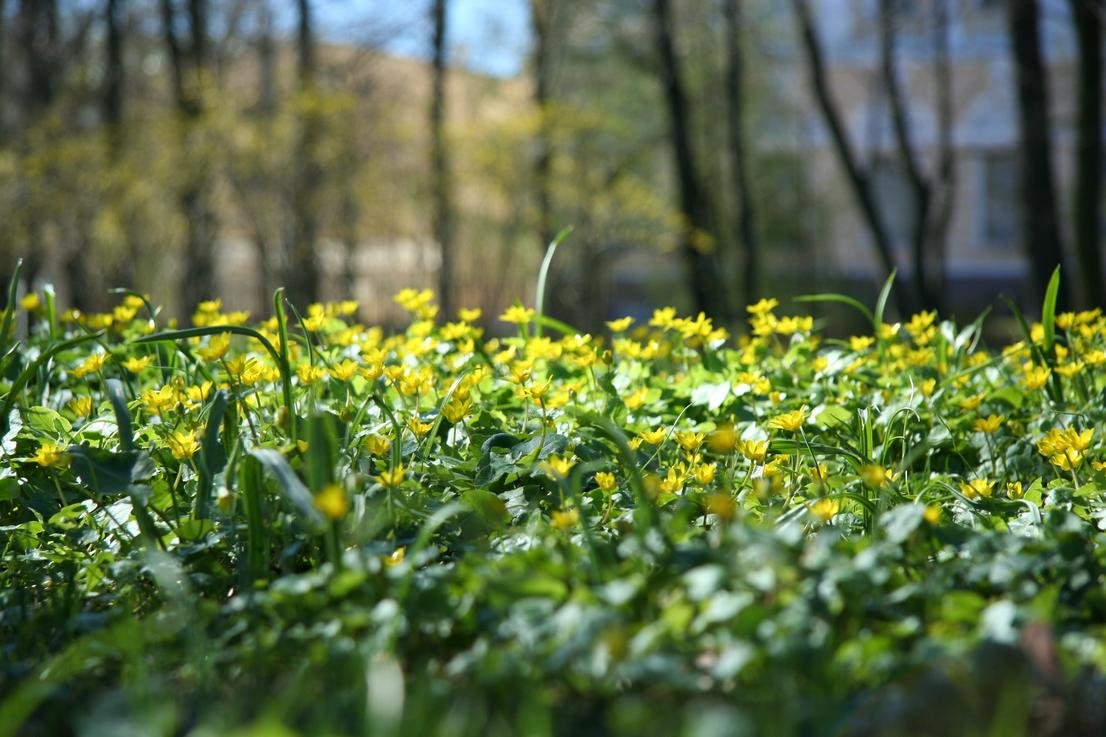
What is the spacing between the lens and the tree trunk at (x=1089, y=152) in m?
8.17

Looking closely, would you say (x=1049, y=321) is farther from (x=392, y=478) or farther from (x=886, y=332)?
(x=392, y=478)

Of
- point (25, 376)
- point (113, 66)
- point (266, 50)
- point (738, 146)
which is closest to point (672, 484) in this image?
point (25, 376)

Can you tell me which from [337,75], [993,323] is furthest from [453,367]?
[993,323]

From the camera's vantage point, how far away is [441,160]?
14688 millimetres

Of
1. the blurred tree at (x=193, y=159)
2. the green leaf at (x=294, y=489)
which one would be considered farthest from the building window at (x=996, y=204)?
the green leaf at (x=294, y=489)

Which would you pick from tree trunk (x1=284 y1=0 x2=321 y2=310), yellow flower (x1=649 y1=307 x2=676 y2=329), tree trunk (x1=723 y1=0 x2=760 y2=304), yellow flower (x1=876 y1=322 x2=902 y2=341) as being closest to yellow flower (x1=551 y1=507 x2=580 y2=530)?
yellow flower (x1=649 y1=307 x2=676 y2=329)

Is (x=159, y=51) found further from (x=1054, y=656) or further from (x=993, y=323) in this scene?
(x=1054, y=656)

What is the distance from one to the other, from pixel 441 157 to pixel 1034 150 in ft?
24.2

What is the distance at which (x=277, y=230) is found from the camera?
14086 millimetres

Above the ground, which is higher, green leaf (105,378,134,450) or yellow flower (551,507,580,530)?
green leaf (105,378,134,450)

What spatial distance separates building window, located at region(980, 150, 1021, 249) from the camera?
25.2 m

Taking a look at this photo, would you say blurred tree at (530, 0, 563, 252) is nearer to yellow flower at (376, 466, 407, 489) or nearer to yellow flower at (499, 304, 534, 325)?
yellow flower at (499, 304, 534, 325)

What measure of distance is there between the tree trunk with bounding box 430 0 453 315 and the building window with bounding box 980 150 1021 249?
14580 mm

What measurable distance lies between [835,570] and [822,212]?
2150cm
